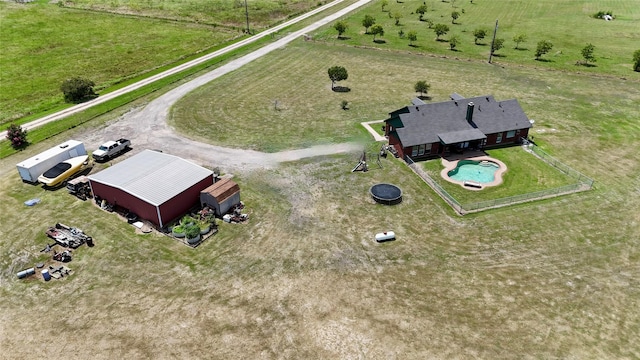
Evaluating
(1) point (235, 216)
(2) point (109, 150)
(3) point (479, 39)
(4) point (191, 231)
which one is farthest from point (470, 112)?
(3) point (479, 39)

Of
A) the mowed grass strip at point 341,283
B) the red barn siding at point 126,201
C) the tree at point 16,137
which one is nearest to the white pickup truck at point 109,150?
the mowed grass strip at point 341,283

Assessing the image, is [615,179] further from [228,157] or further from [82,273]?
[82,273]

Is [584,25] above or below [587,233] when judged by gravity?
above

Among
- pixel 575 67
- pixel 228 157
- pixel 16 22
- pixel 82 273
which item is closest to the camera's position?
pixel 82 273

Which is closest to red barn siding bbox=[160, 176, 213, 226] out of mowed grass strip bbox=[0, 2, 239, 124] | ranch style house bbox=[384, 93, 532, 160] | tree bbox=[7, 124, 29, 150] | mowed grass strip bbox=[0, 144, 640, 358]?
mowed grass strip bbox=[0, 144, 640, 358]

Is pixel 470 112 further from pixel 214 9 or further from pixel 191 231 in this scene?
pixel 214 9

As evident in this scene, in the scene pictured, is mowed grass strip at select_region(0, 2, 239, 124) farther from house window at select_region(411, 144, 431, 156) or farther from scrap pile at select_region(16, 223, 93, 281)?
house window at select_region(411, 144, 431, 156)

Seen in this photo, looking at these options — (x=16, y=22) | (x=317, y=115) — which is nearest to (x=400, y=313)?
(x=317, y=115)
